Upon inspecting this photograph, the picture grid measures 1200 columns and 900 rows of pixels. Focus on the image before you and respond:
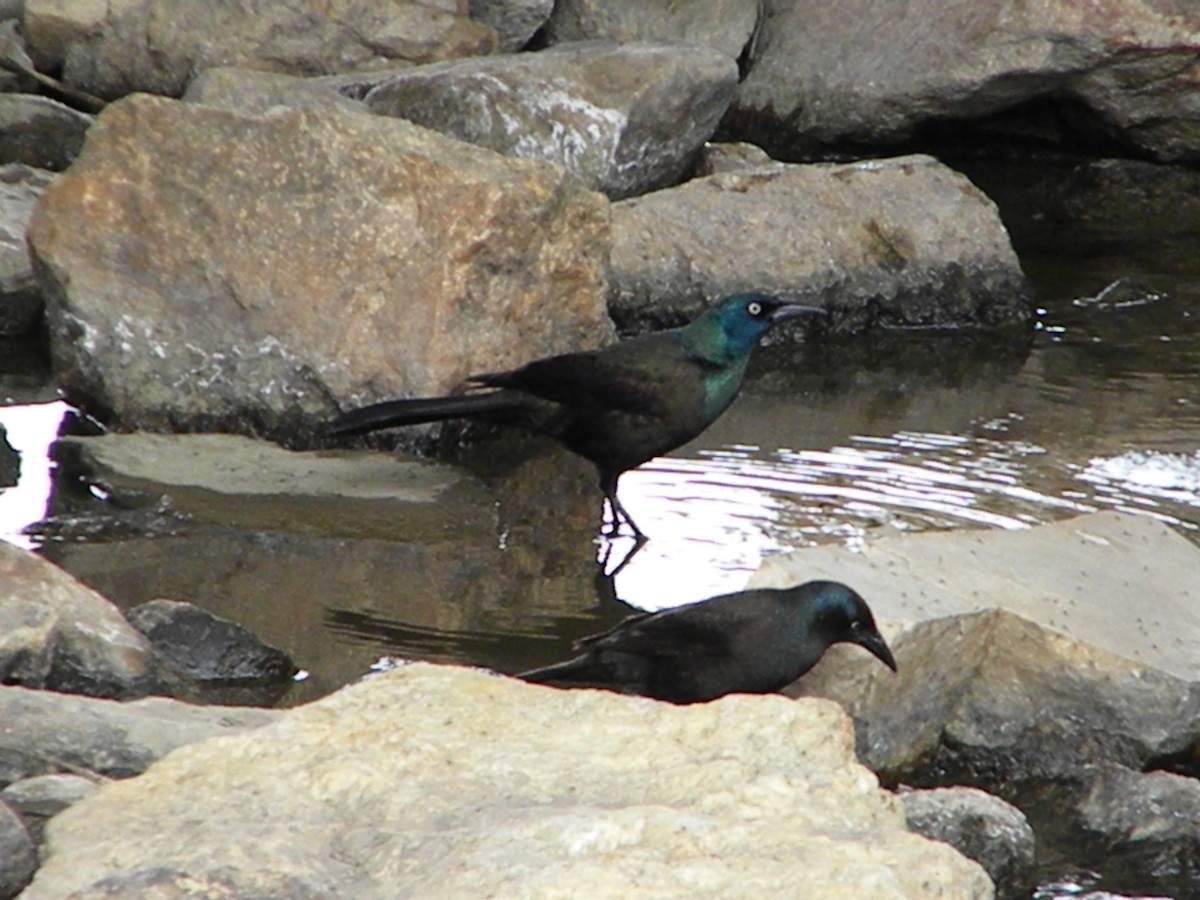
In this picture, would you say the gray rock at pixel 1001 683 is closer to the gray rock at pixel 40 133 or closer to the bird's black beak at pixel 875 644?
the bird's black beak at pixel 875 644

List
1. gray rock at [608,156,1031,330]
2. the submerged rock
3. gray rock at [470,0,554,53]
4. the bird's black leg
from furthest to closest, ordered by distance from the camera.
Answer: gray rock at [470,0,554,53], gray rock at [608,156,1031,330], the bird's black leg, the submerged rock

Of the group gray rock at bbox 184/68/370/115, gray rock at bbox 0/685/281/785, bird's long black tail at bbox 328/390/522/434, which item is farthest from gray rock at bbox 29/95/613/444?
gray rock at bbox 0/685/281/785

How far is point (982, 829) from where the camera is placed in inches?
164

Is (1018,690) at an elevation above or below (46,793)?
below

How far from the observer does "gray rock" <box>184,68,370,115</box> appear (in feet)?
29.9

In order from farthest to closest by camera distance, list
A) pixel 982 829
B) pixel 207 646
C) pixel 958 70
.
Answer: pixel 958 70 < pixel 207 646 < pixel 982 829

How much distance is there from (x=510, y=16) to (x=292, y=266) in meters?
4.89

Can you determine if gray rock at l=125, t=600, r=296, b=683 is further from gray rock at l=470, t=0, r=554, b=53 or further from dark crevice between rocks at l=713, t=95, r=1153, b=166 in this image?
dark crevice between rocks at l=713, t=95, r=1153, b=166

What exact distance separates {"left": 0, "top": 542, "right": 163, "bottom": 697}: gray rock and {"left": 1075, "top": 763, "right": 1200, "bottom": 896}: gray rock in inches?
79.0

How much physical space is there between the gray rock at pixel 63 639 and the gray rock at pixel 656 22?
7.82 m

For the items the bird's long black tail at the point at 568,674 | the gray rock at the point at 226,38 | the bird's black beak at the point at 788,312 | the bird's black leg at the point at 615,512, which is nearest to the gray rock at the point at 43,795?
the bird's long black tail at the point at 568,674

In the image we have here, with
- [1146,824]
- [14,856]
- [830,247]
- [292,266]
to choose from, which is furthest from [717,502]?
[14,856]

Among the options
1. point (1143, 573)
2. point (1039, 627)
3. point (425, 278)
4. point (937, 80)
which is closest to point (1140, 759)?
point (1039, 627)

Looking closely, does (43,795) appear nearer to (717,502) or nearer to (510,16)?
(717,502)
